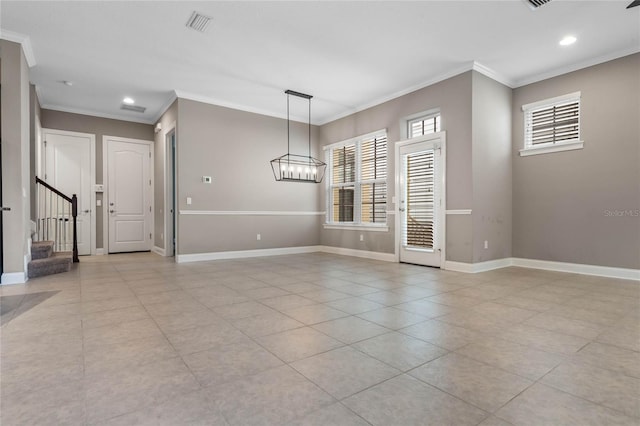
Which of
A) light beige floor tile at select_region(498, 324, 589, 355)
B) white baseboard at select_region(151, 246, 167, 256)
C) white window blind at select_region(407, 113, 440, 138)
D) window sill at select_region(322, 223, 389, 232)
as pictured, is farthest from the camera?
white baseboard at select_region(151, 246, 167, 256)

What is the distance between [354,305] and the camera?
3.09m

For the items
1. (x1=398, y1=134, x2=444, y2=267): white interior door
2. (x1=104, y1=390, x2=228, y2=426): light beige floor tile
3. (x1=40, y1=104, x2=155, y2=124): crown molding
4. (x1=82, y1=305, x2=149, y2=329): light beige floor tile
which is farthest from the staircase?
(x1=398, y1=134, x2=444, y2=267): white interior door

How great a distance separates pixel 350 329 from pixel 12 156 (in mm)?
4543

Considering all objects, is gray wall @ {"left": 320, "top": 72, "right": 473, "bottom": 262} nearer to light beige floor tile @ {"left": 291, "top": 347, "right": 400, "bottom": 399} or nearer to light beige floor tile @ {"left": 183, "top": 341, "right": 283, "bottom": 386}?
light beige floor tile @ {"left": 291, "top": 347, "right": 400, "bottom": 399}

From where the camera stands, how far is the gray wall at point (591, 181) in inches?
168

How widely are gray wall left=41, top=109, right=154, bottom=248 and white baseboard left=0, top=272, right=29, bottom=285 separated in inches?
123

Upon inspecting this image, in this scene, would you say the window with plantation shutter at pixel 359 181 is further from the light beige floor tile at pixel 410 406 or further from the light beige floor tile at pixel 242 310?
the light beige floor tile at pixel 410 406

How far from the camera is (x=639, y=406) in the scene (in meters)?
1.46

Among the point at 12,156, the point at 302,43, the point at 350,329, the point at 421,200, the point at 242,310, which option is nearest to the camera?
the point at 350,329

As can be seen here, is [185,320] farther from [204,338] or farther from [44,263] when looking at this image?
[44,263]

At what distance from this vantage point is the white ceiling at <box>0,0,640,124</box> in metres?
3.47

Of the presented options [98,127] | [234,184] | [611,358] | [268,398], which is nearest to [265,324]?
[268,398]

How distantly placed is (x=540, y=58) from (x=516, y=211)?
229 centimetres

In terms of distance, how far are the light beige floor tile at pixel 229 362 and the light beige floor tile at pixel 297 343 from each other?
74 millimetres
